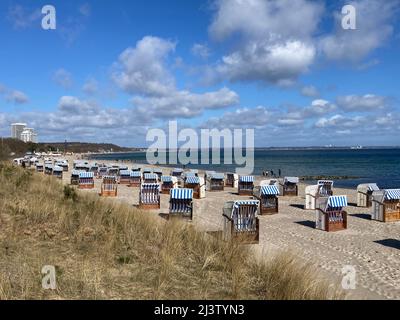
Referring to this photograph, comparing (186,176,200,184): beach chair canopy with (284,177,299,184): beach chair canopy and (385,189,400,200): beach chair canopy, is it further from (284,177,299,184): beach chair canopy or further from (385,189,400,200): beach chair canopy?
(385,189,400,200): beach chair canopy

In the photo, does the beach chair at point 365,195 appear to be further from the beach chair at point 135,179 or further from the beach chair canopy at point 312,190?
the beach chair at point 135,179

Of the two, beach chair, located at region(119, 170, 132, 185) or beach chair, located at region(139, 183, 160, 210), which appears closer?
beach chair, located at region(139, 183, 160, 210)

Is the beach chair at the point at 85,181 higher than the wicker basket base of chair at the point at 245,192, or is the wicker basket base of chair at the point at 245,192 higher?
the beach chair at the point at 85,181

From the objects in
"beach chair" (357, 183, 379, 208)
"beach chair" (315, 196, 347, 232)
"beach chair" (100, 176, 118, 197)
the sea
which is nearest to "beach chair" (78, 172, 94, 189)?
"beach chair" (100, 176, 118, 197)

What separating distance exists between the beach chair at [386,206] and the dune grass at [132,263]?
807 cm

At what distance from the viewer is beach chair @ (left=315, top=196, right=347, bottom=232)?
37.6 feet

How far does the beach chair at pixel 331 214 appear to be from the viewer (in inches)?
451

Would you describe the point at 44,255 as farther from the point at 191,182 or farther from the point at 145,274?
the point at 191,182

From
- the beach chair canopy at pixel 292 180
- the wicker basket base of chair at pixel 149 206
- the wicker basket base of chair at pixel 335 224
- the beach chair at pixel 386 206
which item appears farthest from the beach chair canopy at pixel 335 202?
the beach chair canopy at pixel 292 180

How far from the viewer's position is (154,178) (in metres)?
23.2

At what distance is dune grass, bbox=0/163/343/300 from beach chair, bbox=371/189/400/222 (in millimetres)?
8073
